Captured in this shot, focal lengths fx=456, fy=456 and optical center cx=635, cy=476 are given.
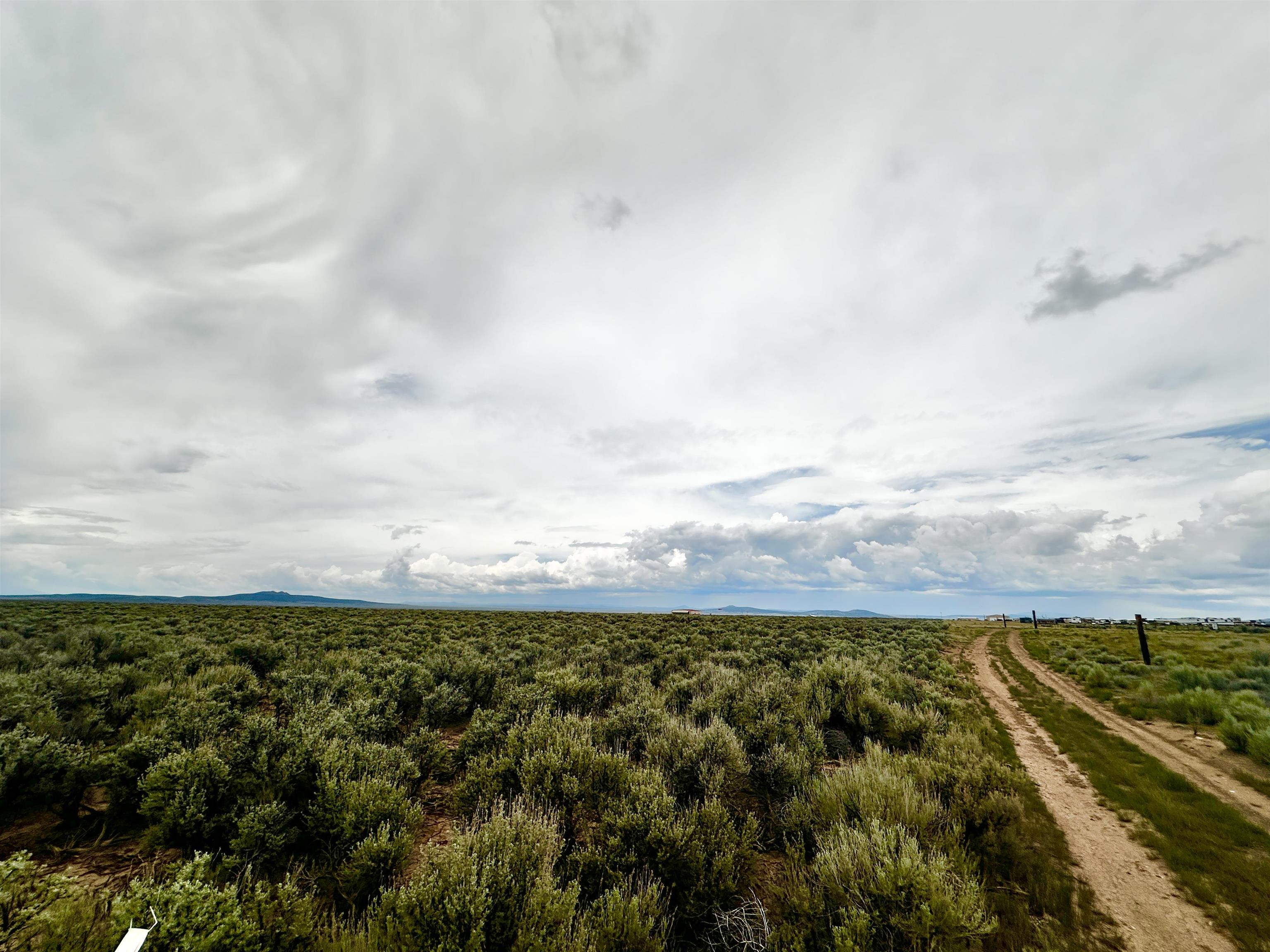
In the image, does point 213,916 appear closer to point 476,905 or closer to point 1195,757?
point 476,905

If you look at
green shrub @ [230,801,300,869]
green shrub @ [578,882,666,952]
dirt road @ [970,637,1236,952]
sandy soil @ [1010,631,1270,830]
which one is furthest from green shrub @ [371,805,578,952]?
sandy soil @ [1010,631,1270,830]

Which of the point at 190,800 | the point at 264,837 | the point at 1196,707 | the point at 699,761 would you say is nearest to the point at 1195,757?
the point at 1196,707

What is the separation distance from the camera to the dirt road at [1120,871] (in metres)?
5.50

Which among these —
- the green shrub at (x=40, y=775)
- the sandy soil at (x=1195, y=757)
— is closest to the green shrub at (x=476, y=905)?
the green shrub at (x=40, y=775)

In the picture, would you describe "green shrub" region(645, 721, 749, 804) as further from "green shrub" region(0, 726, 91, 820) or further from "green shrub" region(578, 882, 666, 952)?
"green shrub" region(0, 726, 91, 820)

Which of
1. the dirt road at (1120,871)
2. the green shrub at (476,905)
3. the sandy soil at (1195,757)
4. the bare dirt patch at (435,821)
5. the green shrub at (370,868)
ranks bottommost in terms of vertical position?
the dirt road at (1120,871)

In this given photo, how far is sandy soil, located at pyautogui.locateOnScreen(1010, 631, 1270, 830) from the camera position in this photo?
8570 mm

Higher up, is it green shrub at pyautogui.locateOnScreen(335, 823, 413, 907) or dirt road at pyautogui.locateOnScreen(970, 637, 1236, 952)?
green shrub at pyautogui.locateOnScreen(335, 823, 413, 907)

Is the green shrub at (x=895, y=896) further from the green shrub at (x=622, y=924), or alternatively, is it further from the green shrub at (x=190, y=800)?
the green shrub at (x=190, y=800)

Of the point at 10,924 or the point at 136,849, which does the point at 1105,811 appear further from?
the point at 136,849

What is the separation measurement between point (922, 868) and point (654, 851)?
3.05m

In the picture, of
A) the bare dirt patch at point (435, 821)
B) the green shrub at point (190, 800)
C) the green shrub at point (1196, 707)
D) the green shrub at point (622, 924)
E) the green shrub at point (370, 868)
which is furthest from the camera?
the green shrub at point (1196, 707)

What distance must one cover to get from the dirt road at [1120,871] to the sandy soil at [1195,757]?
1999mm

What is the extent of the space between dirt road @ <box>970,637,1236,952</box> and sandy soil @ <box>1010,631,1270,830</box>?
200 centimetres
